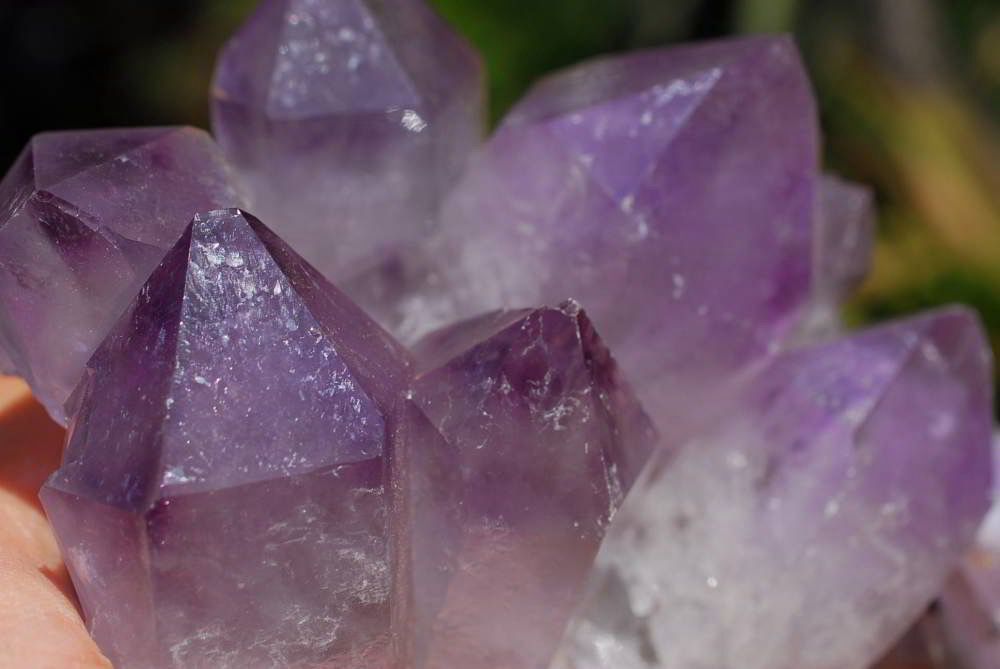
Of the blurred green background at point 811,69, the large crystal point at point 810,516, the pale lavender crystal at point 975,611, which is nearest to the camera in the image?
the large crystal point at point 810,516

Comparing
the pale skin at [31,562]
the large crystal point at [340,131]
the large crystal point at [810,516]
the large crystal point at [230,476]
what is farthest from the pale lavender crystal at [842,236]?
the pale skin at [31,562]

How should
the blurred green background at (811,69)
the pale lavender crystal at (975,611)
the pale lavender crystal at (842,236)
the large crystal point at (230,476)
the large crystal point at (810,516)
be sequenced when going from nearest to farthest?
the large crystal point at (230,476)
the large crystal point at (810,516)
the pale lavender crystal at (975,611)
the pale lavender crystal at (842,236)
the blurred green background at (811,69)

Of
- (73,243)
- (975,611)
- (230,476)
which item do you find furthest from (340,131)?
(975,611)

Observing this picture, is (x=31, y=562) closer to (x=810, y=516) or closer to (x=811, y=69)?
(x=810, y=516)

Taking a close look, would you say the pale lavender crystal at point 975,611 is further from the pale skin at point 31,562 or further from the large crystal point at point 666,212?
the pale skin at point 31,562

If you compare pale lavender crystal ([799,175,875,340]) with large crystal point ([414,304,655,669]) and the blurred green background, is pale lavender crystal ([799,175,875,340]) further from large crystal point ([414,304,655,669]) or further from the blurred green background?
the blurred green background

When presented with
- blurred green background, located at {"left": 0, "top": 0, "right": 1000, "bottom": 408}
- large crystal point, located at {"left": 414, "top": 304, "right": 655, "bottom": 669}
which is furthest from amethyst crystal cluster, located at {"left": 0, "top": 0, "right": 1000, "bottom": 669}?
blurred green background, located at {"left": 0, "top": 0, "right": 1000, "bottom": 408}

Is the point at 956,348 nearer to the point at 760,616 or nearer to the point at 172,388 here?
the point at 760,616
